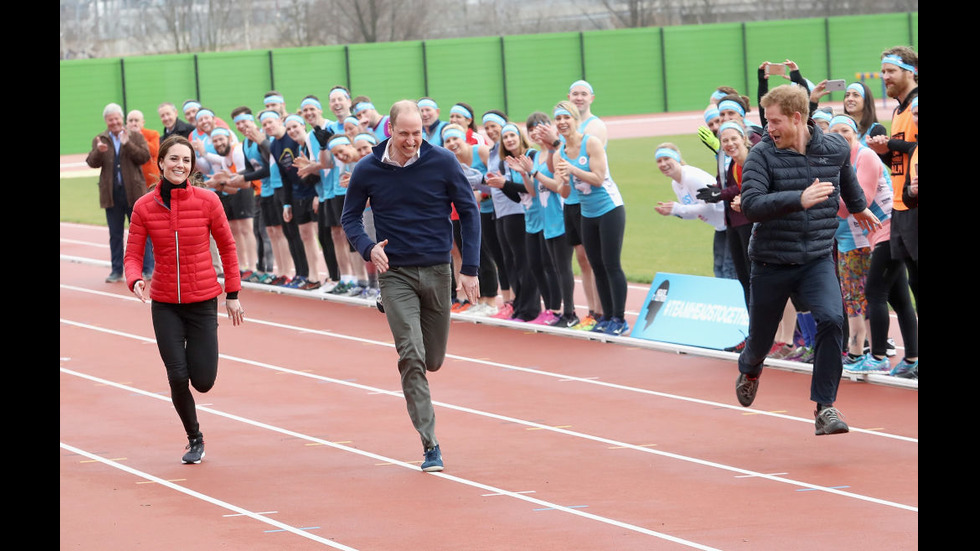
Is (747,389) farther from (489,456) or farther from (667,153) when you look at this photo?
(667,153)

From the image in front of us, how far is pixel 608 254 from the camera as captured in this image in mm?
12992

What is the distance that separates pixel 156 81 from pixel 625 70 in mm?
18073

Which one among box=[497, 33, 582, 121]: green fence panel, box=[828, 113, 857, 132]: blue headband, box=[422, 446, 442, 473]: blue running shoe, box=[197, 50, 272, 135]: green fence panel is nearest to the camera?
box=[422, 446, 442, 473]: blue running shoe

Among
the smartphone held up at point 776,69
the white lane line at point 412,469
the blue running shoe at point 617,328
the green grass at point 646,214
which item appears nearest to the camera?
the white lane line at point 412,469

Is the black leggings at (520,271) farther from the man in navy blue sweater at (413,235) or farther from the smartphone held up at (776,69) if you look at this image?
the man in navy blue sweater at (413,235)

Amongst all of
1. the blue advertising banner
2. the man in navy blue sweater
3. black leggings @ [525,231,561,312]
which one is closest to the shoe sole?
the man in navy blue sweater

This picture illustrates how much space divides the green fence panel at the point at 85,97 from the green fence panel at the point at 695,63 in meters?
21.2

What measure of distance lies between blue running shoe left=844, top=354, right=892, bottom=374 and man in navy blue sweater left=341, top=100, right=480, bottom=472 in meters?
3.76

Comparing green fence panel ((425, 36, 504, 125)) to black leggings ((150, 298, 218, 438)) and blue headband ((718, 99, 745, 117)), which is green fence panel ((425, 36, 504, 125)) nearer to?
blue headband ((718, 99, 745, 117))

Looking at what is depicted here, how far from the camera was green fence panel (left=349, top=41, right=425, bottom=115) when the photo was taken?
5288 centimetres

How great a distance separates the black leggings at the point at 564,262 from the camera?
13805mm

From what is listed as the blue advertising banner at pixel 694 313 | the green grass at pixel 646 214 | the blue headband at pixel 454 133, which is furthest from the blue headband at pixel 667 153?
the green grass at pixel 646 214

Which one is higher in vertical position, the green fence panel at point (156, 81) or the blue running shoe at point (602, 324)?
the green fence panel at point (156, 81)
